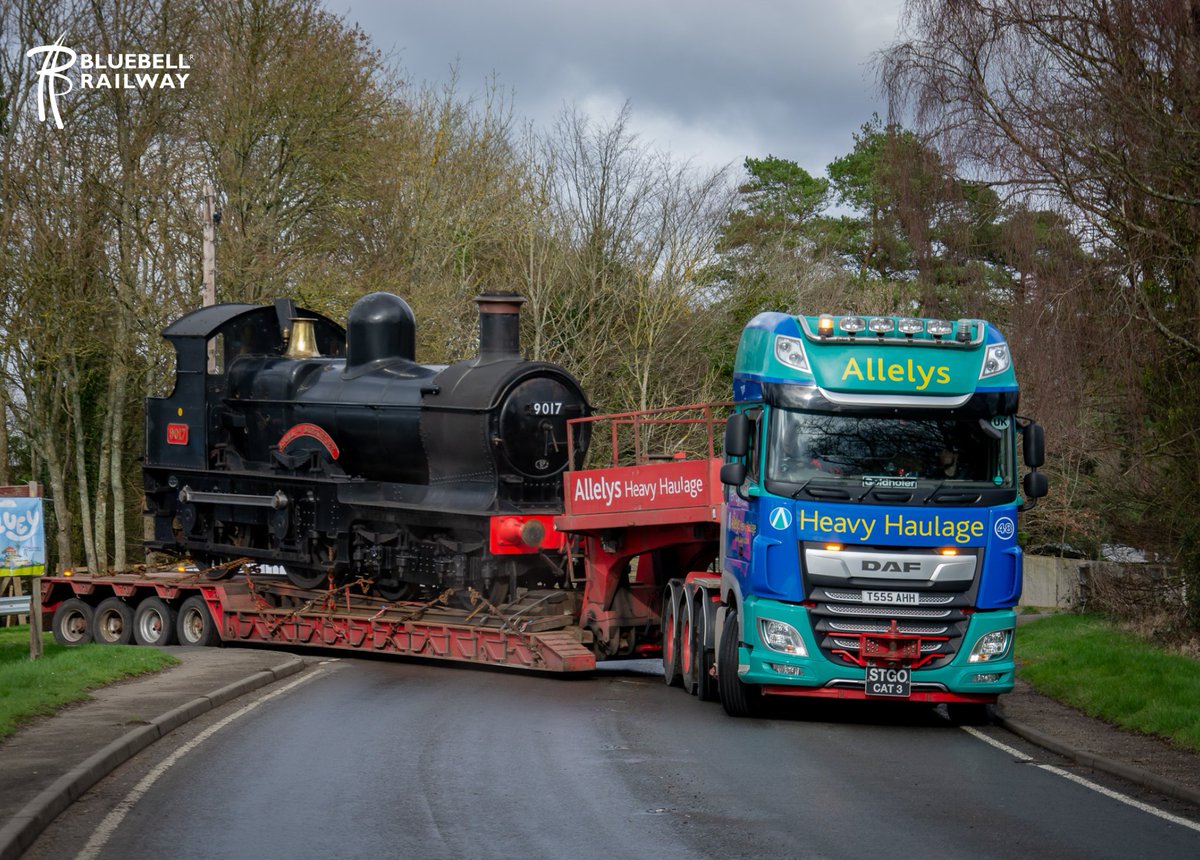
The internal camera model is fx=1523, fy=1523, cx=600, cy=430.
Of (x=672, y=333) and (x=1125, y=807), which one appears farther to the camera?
(x=672, y=333)

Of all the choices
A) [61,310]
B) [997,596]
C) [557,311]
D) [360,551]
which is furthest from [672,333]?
[997,596]

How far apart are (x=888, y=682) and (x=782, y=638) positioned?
38.5 inches

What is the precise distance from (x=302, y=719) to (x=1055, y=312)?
9.38 m

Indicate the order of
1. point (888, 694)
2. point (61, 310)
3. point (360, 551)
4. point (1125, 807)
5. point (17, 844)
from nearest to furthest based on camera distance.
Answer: point (17, 844)
point (1125, 807)
point (888, 694)
point (360, 551)
point (61, 310)

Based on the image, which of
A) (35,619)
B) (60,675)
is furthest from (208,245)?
(60,675)

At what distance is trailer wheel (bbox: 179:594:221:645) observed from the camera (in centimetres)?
2128

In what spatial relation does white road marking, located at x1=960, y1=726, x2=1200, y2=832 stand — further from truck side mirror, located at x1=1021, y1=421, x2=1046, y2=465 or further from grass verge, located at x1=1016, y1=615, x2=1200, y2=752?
truck side mirror, located at x1=1021, y1=421, x2=1046, y2=465

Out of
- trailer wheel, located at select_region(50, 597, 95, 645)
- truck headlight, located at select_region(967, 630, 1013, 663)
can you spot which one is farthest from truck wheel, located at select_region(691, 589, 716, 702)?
trailer wheel, located at select_region(50, 597, 95, 645)

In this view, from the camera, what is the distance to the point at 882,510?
13.0 m

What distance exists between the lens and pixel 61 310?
3294cm

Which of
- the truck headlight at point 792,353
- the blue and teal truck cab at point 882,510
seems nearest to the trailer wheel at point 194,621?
the blue and teal truck cab at point 882,510

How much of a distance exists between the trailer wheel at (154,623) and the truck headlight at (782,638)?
37.9ft

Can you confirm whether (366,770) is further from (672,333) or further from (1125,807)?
(672,333)

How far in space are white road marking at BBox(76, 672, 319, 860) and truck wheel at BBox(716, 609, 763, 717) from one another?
4.36 metres
